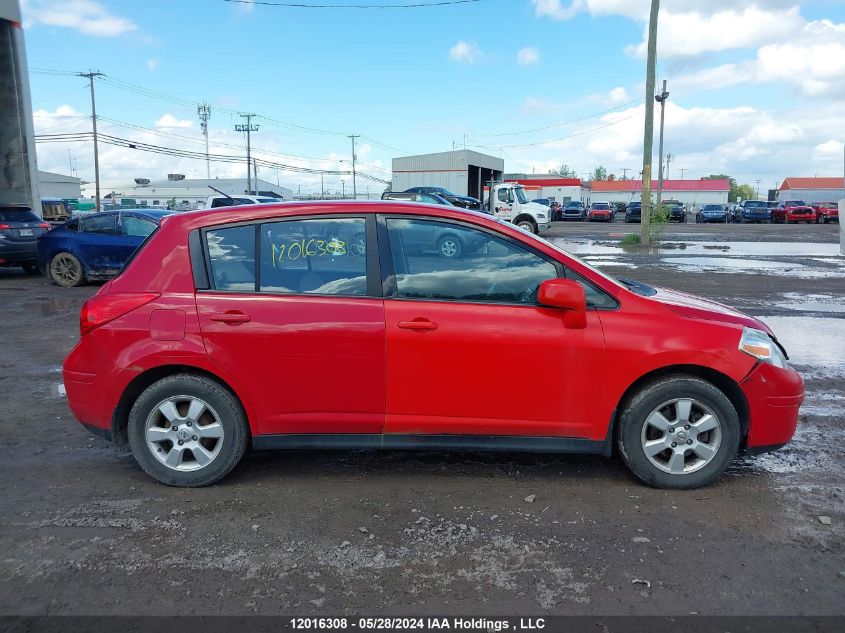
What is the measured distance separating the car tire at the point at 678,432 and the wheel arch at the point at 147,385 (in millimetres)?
2323

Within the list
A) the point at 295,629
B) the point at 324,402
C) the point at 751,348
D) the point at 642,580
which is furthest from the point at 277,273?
the point at 751,348

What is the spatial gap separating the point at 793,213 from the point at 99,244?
158 ft

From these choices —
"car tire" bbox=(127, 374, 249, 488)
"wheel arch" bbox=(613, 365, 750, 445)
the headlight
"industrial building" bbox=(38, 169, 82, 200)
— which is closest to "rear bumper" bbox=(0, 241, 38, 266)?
"car tire" bbox=(127, 374, 249, 488)

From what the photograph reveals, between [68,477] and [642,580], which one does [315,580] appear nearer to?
[642,580]

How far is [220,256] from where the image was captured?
4207mm

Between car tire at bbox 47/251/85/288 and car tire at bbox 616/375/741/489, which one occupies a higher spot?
car tire at bbox 47/251/85/288

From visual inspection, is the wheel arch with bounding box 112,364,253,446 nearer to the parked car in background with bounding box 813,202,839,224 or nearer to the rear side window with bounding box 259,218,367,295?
the rear side window with bounding box 259,218,367,295

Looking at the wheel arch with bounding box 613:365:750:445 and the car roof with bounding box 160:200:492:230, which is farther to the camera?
the car roof with bounding box 160:200:492:230

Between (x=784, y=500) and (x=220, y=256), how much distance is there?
3.70 meters

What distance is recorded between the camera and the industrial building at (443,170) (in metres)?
55.0

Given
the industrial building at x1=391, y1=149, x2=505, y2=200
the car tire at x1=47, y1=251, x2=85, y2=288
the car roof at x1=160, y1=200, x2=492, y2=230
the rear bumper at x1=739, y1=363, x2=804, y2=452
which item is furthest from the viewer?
the industrial building at x1=391, y1=149, x2=505, y2=200

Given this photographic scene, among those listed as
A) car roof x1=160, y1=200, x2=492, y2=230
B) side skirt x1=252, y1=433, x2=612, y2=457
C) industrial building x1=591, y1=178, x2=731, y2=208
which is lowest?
side skirt x1=252, y1=433, x2=612, y2=457

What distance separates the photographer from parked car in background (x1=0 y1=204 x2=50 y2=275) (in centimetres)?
1469

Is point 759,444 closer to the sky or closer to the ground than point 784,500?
closer to the sky
